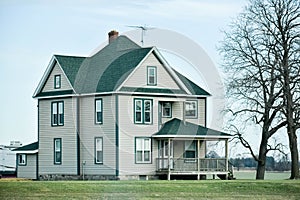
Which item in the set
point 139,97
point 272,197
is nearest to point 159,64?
point 139,97

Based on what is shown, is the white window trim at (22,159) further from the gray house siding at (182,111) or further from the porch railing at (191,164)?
the gray house siding at (182,111)

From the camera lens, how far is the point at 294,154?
57719 millimetres

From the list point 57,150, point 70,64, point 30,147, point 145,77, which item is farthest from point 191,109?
point 30,147

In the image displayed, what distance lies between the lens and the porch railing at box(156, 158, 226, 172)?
2215 inches

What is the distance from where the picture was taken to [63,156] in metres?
57.5

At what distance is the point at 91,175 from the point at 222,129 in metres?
9.79

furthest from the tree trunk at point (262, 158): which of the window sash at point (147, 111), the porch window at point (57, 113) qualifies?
the porch window at point (57, 113)

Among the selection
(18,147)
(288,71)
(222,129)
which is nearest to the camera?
(288,71)

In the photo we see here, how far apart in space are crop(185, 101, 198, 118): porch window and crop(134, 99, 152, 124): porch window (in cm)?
393

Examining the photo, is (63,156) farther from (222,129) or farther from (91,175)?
(222,129)

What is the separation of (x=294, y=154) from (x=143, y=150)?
32.9 feet

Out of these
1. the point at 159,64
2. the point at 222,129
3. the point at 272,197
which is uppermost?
the point at 159,64

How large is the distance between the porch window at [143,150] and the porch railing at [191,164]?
786mm

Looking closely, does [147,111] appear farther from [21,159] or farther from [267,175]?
[267,175]
